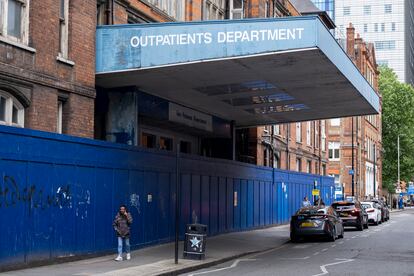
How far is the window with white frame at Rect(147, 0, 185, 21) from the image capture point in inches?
988

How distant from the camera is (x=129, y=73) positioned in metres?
20.6

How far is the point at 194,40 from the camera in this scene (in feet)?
62.8

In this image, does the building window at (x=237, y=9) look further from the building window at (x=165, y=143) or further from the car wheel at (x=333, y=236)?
the car wheel at (x=333, y=236)

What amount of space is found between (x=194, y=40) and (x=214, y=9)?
1233 centimetres

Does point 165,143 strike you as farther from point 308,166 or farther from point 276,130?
point 308,166

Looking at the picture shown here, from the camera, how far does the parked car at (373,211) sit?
136 feet

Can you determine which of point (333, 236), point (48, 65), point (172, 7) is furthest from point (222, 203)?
point (48, 65)

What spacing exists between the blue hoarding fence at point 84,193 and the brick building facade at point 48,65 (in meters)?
1.34

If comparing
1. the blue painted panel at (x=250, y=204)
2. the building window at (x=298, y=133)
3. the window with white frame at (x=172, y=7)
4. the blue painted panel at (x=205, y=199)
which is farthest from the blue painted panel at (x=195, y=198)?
the building window at (x=298, y=133)

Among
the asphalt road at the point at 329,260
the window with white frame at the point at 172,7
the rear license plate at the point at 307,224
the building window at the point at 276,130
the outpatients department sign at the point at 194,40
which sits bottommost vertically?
the asphalt road at the point at 329,260

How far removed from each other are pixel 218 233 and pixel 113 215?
10.3 metres

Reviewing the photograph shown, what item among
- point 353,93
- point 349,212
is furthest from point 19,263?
point 349,212

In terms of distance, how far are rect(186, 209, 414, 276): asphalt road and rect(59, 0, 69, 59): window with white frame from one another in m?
7.25

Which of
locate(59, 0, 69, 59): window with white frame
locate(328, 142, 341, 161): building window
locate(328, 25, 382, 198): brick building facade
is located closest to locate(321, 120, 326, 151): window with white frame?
locate(328, 25, 382, 198): brick building facade
